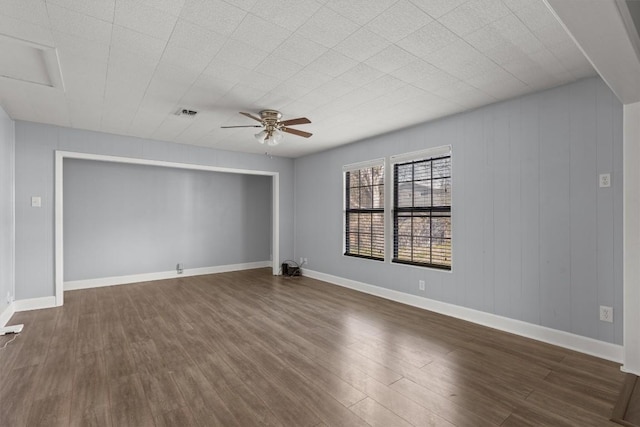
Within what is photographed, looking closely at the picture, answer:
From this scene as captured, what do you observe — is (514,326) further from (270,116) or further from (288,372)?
(270,116)

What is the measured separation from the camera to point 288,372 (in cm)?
257

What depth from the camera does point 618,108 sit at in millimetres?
2738

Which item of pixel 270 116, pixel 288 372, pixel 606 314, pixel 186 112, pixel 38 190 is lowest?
pixel 288 372

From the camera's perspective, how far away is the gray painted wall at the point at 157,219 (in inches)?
219

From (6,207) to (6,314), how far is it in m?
1.34

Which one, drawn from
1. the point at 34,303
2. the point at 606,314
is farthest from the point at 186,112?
the point at 606,314

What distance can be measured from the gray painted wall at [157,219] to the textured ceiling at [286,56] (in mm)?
1862

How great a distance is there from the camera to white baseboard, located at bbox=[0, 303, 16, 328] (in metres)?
3.64

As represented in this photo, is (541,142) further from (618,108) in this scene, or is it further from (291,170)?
(291,170)

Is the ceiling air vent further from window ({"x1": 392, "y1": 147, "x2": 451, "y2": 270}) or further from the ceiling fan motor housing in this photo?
window ({"x1": 392, "y1": 147, "x2": 451, "y2": 270})

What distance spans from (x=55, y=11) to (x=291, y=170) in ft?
17.0

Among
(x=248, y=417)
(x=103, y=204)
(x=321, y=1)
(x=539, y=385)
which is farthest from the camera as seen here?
(x=103, y=204)

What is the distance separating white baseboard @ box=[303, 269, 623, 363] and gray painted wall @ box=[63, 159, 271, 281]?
12.1 ft

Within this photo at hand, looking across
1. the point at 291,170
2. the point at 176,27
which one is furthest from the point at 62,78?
the point at 291,170
